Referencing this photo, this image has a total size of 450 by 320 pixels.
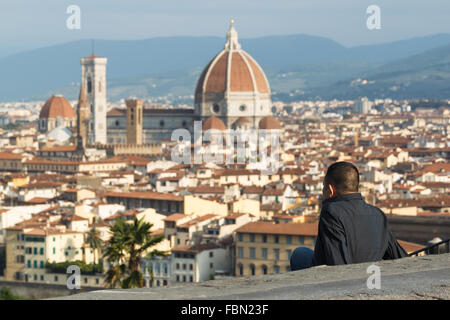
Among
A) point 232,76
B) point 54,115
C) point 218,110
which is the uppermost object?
point 232,76

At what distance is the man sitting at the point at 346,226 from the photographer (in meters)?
4.80

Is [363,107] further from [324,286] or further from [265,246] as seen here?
[324,286]

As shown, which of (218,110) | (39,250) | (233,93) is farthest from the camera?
(218,110)

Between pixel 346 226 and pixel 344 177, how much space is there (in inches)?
8.9

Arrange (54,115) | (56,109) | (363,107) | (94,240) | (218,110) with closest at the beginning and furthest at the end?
1. (94,240)
2. (218,110)
3. (54,115)
4. (56,109)
5. (363,107)

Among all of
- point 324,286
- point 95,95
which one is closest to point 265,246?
point 324,286

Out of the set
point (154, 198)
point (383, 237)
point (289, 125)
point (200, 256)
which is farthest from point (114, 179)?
point (289, 125)

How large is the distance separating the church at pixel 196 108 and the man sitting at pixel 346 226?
85380 mm

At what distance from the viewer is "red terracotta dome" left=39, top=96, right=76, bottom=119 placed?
4631 inches

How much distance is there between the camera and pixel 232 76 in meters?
94.0

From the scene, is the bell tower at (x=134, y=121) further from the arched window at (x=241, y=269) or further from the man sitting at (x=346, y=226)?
the man sitting at (x=346, y=226)

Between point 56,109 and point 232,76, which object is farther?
point 56,109

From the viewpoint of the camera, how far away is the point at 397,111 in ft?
631
